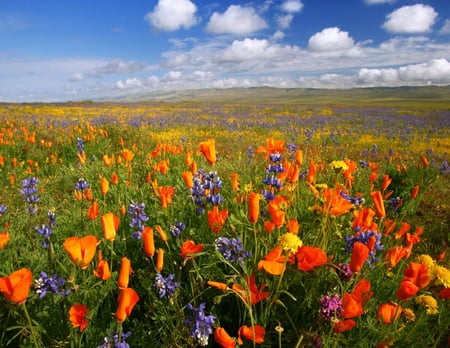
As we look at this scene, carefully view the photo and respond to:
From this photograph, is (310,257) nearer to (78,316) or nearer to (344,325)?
(344,325)

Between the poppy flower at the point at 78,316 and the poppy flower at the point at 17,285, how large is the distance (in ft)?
1.03

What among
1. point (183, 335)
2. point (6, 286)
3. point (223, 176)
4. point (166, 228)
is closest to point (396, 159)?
point (223, 176)

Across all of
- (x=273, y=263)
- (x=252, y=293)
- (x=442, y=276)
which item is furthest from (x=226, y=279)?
(x=442, y=276)

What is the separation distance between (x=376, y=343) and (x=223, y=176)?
3426 mm

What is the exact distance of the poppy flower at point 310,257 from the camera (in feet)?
4.67

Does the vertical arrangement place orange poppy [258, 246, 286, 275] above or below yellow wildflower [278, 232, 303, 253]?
below

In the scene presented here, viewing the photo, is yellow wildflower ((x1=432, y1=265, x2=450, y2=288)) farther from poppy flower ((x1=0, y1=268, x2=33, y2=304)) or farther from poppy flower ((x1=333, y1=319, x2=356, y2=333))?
poppy flower ((x1=0, y1=268, x2=33, y2=304))

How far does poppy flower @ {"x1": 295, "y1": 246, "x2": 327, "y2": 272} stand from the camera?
142cm

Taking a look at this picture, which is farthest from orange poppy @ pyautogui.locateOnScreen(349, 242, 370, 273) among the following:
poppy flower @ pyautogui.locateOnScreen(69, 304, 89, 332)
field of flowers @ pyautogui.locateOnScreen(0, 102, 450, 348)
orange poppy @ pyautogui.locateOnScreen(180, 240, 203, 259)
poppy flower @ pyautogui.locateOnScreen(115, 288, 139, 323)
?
poppy flower @ pyautogui.locateOnScreen(69, 304, 89, 332)

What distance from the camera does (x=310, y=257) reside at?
4.79 feet

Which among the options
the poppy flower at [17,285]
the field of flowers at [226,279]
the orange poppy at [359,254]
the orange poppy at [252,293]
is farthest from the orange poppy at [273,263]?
the poppy flower at [17,285]

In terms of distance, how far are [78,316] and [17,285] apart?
1.40 ft

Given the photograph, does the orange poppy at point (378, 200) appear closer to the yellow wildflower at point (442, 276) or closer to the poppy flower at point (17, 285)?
the yellow wildflower at point (442, 276)

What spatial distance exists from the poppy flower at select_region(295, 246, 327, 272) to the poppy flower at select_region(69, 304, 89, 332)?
96 centimetres
